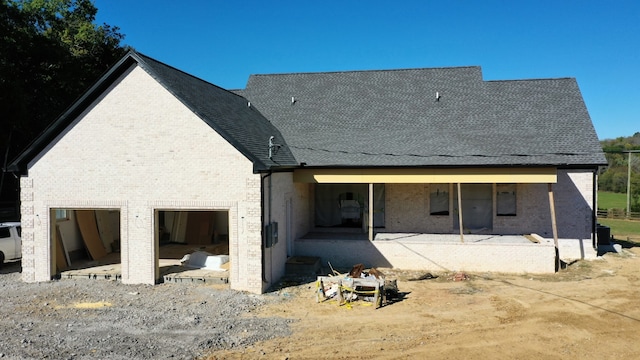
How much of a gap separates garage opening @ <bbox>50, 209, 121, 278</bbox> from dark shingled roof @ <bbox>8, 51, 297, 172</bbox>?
312 cm

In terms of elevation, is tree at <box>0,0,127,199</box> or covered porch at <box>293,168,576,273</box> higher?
tree at <box>0,0,127,199</box>

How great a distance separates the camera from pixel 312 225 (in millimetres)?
Result: 20406

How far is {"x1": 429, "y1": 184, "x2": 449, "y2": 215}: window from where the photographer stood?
19.4 m

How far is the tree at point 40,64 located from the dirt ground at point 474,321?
19.9 metres

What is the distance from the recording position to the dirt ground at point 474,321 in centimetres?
927

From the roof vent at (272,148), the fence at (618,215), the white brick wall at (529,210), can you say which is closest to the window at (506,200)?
the white brick wall at (529,210)

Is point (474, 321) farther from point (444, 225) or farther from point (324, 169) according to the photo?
point (444, 225)

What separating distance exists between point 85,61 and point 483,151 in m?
26.5

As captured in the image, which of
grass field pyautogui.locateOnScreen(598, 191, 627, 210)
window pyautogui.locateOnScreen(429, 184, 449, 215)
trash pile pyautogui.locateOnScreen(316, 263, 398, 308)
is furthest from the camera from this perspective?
grass field pyautogui.locateOnScreen(598, 191, 627, 210)

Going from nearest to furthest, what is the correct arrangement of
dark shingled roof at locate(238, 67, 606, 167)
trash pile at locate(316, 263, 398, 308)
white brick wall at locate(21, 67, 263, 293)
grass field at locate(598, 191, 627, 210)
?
trash pile at locate(316, 263, 398, 308) < white brick wall at locate(21, 67, 263, 293) < dark shingled roof at locate(238, 67, 606, 167) < grass field at locate(598, 191, 627, 210)

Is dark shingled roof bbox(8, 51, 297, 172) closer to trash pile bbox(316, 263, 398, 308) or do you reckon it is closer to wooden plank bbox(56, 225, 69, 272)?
wooden plank bbox(56, 225, 69, 272)

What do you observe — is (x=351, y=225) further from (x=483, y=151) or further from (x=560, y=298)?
(x=560, y=298)

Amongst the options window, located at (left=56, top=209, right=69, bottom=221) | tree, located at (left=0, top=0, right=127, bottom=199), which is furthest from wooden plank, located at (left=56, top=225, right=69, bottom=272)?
tree, located at (left=0, top=0, right=127, bottom=199)

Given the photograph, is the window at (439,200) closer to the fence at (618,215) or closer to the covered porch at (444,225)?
the covered porch at (444,225)
